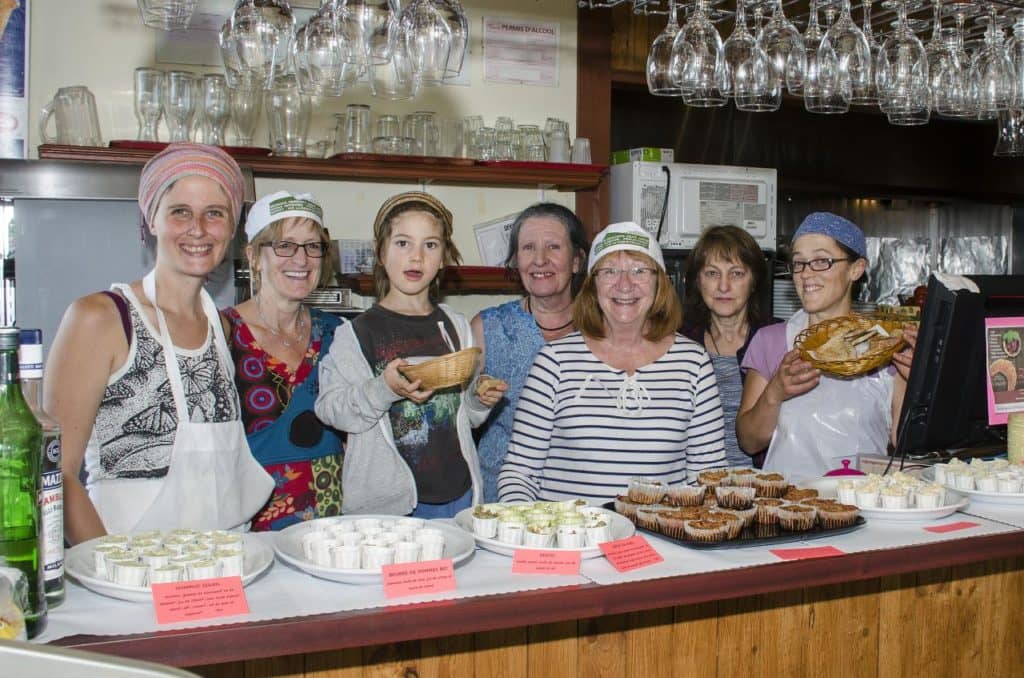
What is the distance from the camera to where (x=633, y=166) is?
16.7ft

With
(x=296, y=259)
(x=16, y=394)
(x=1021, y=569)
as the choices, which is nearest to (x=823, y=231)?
(x=1021, y=569)

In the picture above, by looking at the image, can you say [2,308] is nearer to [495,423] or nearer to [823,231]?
[495,423]

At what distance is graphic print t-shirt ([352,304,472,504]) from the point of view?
2.66 meters

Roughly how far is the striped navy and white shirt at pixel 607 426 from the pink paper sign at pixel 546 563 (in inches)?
29.5

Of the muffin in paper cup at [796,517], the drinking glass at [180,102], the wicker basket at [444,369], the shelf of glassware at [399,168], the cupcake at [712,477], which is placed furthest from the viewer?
the drinking glass at [180,102]

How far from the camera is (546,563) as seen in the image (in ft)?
5.69

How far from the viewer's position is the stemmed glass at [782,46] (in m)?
2.63

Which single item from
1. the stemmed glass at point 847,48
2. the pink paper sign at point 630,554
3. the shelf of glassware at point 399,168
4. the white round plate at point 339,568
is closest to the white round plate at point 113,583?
the white round plate at point 339,568

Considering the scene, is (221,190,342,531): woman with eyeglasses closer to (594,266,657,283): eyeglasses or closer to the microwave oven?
(594,266,657,283): eyeglasses

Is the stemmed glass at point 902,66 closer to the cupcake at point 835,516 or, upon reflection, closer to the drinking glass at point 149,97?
the cupcake at point 835,516

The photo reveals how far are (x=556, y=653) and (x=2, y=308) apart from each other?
312 cm

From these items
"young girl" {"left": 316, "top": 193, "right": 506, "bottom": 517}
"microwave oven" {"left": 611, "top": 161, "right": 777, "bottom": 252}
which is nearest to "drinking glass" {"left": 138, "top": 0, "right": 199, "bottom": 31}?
"young girl" {"left": 316, "top": 193, "right": 506, "bottom": 517}

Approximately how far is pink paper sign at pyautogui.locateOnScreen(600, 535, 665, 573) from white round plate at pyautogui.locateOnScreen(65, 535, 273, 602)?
0.57 metres

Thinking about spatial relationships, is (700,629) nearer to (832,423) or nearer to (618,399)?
(618,399)
